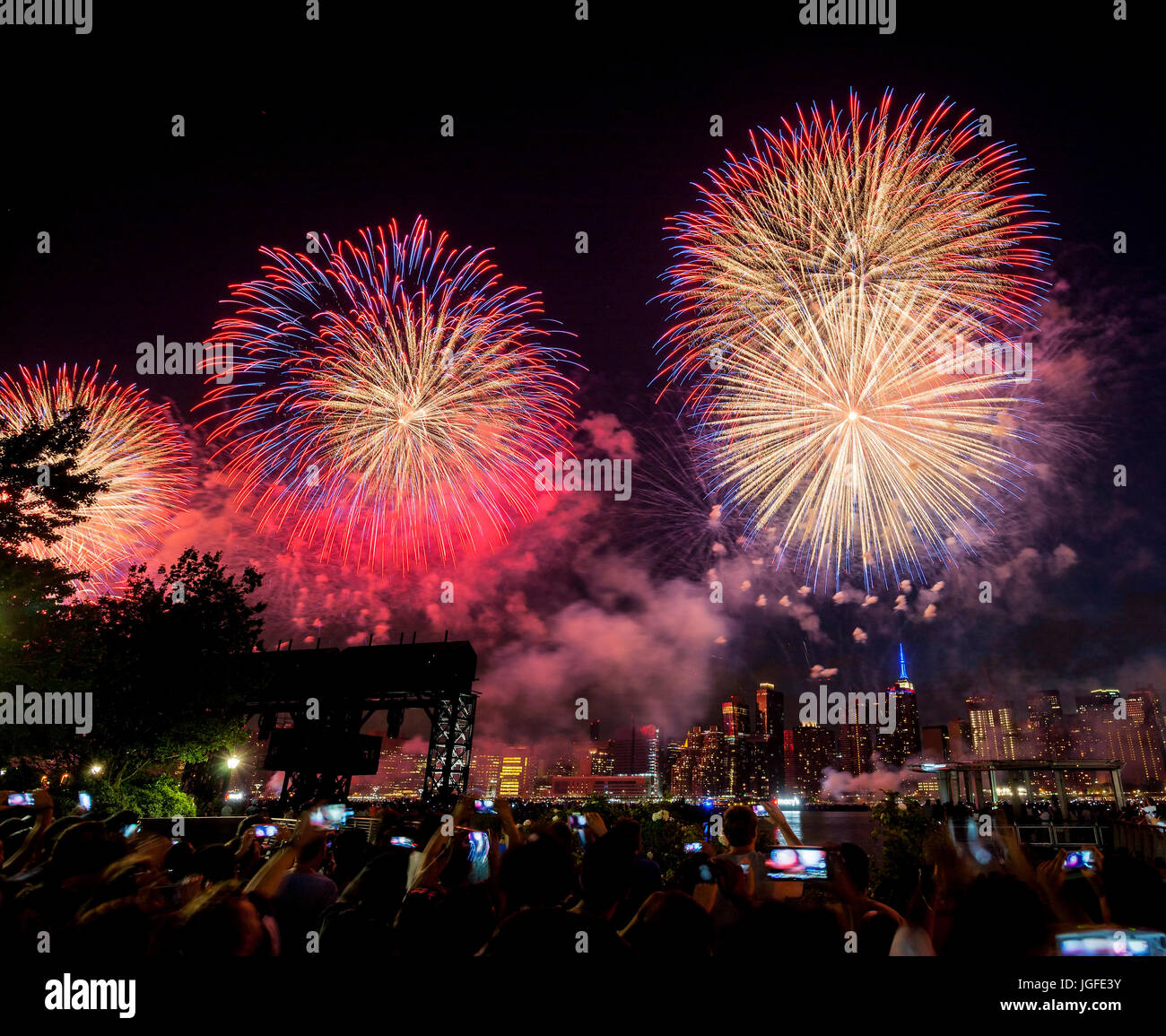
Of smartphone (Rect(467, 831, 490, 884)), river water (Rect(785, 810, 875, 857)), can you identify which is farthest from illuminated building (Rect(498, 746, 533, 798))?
smartphone (Rect(467, 831, 490, 884))

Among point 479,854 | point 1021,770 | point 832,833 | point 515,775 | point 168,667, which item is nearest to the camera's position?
point 479,854

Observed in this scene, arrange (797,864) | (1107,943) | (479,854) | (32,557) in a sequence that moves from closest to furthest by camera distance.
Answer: (1107,943), (797,864), (479,854), (32,557)

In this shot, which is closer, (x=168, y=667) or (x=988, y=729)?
(x=168, y=667)

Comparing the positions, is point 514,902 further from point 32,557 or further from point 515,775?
point 515,775

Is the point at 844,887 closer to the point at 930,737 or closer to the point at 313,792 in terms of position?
the point at 930,737

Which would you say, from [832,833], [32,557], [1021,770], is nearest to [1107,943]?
[1021,770]

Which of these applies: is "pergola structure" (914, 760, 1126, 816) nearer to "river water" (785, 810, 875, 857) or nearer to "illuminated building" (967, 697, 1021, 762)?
"river water" (785, 810, 875, 857)
